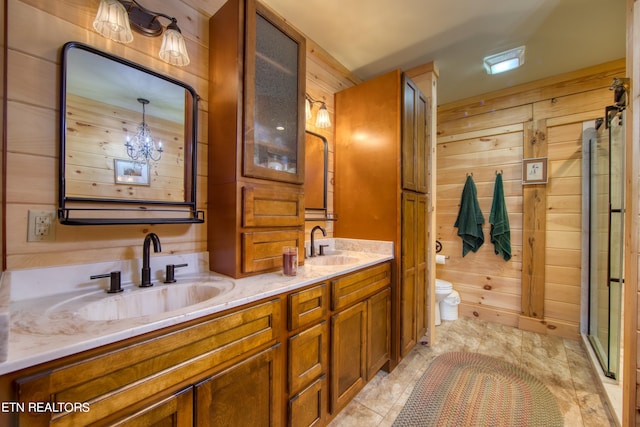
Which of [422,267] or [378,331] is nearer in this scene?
[378,331]

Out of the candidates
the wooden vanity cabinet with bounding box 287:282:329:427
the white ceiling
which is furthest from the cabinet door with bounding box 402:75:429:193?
the wooden vanity cabinet with bounding box 287:282:329:427

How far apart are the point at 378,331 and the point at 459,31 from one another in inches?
90.8

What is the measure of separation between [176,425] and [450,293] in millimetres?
2715

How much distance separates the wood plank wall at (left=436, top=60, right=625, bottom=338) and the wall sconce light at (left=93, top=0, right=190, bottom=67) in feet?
9.84

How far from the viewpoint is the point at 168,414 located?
79cm

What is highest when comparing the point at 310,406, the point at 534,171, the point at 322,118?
the point at 322,118

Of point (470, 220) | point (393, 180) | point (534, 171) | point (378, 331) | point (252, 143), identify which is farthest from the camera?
point (470, 220)

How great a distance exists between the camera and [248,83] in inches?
53.2

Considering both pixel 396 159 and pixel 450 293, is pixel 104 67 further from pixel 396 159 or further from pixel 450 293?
pixel 450 293

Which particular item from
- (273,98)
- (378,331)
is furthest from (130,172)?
(378,331)

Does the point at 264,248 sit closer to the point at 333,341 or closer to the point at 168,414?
the point at 333,341

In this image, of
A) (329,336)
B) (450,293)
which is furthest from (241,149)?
(450,293)

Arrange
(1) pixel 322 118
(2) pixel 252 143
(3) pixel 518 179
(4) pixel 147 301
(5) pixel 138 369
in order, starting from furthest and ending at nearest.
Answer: (3) pixel 518 179, (1) pixel 322 118, (2) pixel 252 143, (4) pixel 147 301, (5) pixel 138 369

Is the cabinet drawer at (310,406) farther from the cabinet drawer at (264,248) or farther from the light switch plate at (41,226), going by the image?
the light switch plate at (41,226)
